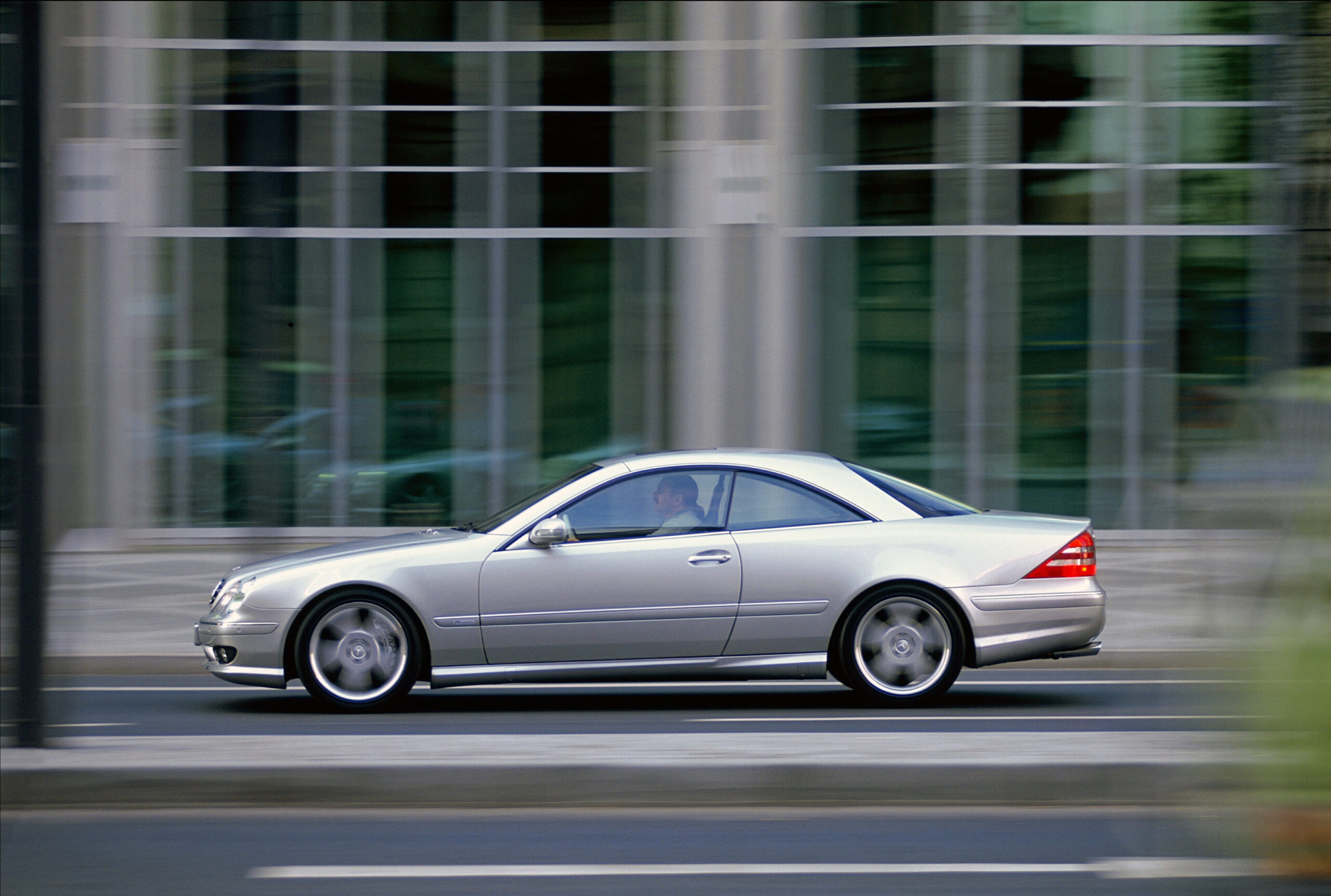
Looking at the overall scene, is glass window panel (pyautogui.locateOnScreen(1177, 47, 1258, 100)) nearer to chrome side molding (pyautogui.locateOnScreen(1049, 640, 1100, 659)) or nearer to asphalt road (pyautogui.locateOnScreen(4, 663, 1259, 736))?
asphalt road (pyautogui.locateOnScreen(4, 663, 1259, 736))

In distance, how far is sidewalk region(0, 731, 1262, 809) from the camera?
5703mm

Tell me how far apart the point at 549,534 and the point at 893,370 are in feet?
29.7

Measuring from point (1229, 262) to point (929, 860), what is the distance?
509 inches

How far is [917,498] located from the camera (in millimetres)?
8633

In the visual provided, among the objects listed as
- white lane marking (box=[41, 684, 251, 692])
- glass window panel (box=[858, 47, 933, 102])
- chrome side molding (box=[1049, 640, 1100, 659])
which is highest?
glass window panel (box=[858, 47, 933, 102])

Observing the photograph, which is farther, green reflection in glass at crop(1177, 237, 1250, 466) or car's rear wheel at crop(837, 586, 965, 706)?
green reflection in glass at crop(1177, 237, 1250, 466)

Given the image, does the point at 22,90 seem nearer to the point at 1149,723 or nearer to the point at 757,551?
the point at 757,551

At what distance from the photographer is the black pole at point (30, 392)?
5.91 meters

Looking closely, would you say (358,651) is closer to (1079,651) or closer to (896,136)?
(1079,651)

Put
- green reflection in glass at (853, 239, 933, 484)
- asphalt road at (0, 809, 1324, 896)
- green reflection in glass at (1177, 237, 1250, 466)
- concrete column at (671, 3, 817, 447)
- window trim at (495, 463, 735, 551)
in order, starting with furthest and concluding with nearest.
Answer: green reflection in glass at (853, 239, 933, 484) → green reflection in glass at (1177, 237, 1250, 466) → concrete column at (671, 3, 817, 447) → window trim at (495, 463, 735, 551) → asphalt road at (0, 809, 1324, 896)

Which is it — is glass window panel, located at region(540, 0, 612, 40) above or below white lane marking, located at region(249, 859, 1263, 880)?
above

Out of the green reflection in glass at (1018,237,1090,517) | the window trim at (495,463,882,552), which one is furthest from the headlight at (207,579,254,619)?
the green reflection in glass at (1018,237,1090,517)

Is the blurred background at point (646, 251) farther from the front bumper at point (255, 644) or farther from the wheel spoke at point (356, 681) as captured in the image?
the wheel spoke at point (356, 681)

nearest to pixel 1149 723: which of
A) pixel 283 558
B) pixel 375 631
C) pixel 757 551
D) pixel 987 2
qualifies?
pixel 757 551
